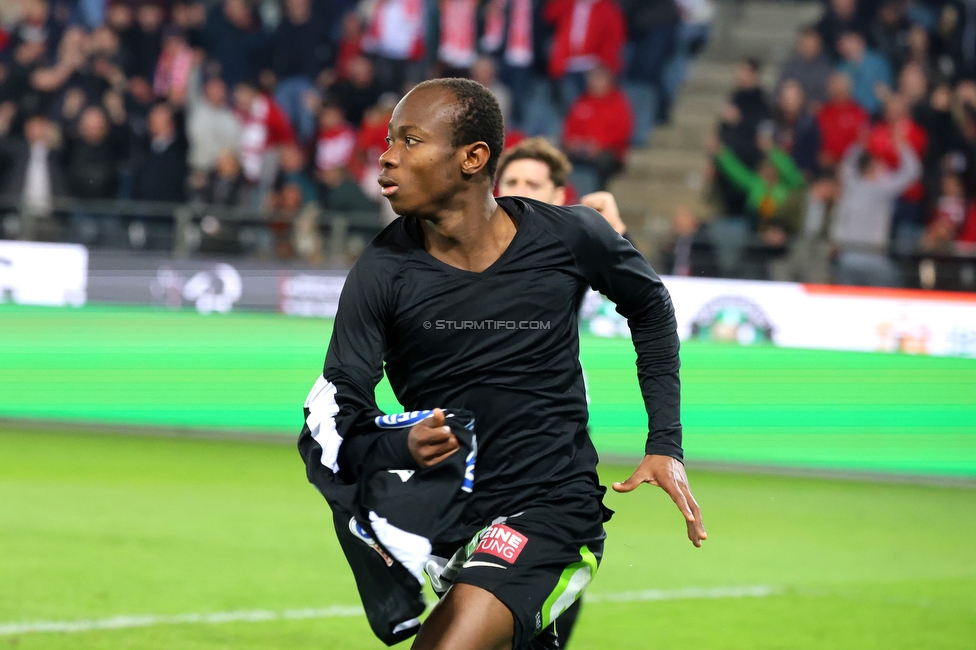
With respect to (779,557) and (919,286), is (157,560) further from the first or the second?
(919,286)

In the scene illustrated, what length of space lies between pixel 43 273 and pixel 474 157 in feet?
34.8

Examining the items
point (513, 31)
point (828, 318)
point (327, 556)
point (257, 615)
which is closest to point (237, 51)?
point (513, 31)

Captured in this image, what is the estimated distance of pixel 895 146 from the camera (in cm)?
1485

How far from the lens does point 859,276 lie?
11.9 meters

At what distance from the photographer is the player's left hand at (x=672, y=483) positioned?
3.80 metres

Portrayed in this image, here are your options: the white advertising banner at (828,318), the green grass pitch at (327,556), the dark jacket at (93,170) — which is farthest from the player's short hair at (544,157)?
the dark jacket at (93,170)

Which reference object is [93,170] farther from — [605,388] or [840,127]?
[840,127]

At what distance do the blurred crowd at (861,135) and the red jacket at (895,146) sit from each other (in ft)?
0.05

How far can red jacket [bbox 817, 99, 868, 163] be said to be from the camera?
15.5 metres

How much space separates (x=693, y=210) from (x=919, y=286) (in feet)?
17.9

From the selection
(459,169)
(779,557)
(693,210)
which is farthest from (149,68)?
(459,169)

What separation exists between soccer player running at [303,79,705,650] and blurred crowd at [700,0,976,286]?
10.1 meters

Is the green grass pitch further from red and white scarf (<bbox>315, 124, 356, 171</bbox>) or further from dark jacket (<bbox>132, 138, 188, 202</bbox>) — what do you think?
red and white scarf (<bbox>315, 124, 356, 171</bbox>)

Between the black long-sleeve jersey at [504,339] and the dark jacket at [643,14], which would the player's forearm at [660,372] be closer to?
the black long-sleeve jersey at [504,339]
